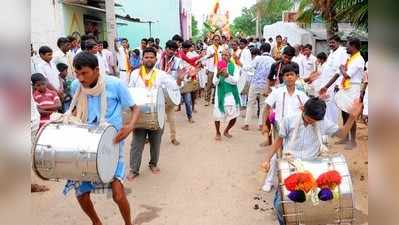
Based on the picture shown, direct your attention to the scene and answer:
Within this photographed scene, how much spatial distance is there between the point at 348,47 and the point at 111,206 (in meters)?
4.09

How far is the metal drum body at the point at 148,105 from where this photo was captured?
5469 mm

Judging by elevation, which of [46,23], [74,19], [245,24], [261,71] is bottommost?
[261,71]

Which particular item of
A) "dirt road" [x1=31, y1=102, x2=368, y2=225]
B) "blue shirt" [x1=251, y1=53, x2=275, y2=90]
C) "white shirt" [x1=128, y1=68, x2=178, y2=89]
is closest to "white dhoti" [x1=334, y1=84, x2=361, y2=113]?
"dirt road" [x1=31, y1=102, x2=368, y2=225]

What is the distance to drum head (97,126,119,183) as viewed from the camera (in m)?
3.56

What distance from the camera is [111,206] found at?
207 inches

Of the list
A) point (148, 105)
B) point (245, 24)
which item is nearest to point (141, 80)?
point (148, 105)

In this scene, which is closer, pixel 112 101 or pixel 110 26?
pixel 112 101

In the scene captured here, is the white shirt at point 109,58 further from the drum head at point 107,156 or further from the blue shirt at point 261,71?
the drum head at point 107,156

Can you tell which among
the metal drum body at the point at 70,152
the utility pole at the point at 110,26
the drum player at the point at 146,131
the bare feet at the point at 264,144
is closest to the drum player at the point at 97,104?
the metal drum body at the point at 70,152

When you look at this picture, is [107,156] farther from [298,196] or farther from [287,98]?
[287,98]

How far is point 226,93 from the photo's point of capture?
8.51 meters

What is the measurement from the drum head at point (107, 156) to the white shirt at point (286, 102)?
6.57ft

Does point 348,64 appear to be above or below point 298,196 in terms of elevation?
above

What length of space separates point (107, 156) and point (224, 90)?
196 inches
